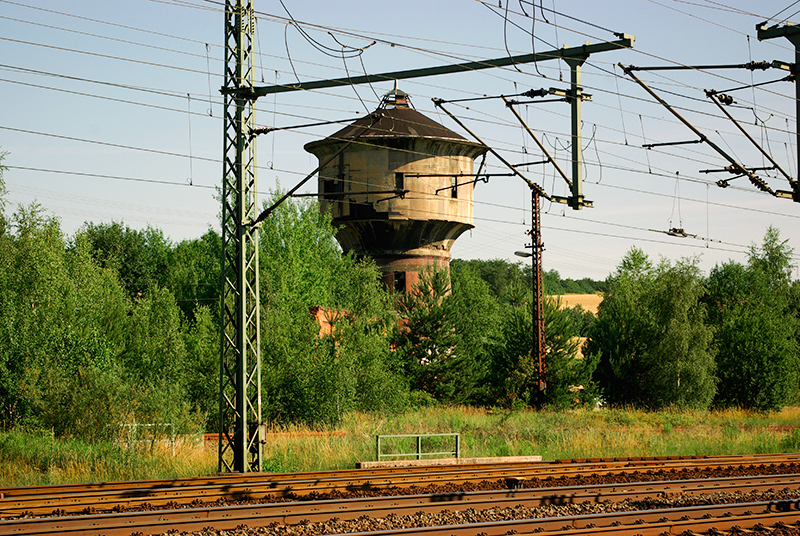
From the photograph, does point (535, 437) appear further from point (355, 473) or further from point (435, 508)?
point (435, 508)

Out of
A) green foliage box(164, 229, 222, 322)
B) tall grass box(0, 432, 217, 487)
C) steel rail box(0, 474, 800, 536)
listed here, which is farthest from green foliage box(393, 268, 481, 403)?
steel rail box(0, 474, 800, 536)

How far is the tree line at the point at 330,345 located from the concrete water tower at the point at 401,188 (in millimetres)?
1394

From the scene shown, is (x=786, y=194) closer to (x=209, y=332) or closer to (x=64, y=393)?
(x=64, y=393)

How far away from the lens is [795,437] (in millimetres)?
24594

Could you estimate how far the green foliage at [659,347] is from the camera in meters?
38.6

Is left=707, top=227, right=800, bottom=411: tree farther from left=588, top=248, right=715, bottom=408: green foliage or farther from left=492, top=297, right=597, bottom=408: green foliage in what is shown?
left=492, top=297, right=597, bottom=408: green foliage

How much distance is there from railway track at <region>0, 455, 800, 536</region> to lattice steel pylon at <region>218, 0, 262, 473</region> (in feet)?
5.05

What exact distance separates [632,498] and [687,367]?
86.8ft

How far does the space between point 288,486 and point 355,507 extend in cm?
226

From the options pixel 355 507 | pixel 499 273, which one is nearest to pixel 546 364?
pixel 355 507

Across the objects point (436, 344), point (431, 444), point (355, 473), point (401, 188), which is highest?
point (401, 188)

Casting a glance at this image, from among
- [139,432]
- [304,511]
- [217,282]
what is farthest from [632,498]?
[217,282]

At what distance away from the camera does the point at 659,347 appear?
38875 millimetres

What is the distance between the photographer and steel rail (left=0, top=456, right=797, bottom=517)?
1225 centimetres
